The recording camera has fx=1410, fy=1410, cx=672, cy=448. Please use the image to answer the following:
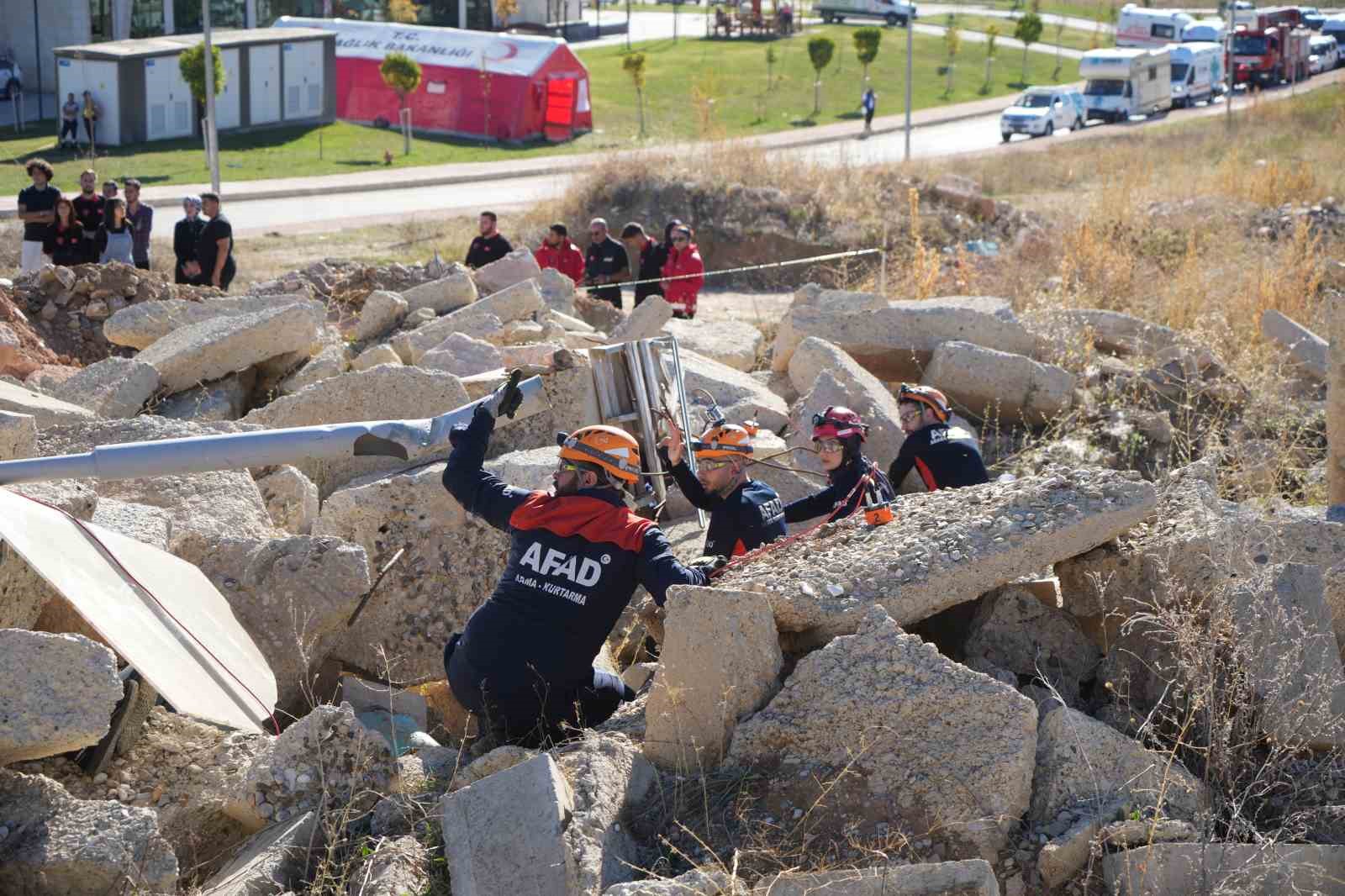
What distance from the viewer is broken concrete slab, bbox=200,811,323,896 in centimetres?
418

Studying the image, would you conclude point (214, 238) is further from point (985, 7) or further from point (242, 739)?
point (985, 7)

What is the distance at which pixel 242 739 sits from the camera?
492cm

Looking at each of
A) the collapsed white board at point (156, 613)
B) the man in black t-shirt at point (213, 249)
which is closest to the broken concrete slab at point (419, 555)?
the collapsed white board at point (156, 613)

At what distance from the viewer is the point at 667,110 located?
124 ft

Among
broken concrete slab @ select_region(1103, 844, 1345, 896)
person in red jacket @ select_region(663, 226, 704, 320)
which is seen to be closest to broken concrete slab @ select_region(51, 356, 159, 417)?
person in red jacket @ select_region(663, 226, 704, 320)

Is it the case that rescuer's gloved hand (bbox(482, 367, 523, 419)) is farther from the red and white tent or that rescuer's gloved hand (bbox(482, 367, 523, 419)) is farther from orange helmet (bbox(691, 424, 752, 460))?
the red and white tent

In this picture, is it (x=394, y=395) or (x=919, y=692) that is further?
(x=394, y=395)

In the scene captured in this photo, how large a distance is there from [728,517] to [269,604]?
2001 mm

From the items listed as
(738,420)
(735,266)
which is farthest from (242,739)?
(735,266)

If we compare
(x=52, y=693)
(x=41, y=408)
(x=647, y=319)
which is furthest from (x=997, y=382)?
(x=52, y=693)

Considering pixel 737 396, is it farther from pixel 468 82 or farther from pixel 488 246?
pixel 468 82

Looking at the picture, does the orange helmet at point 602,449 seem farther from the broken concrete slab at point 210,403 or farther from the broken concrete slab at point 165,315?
the broken concrete slab at point 165,315

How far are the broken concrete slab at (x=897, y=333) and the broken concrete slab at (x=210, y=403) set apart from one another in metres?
3.79

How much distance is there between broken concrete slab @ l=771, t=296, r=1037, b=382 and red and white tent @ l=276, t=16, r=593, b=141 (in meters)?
23.0
